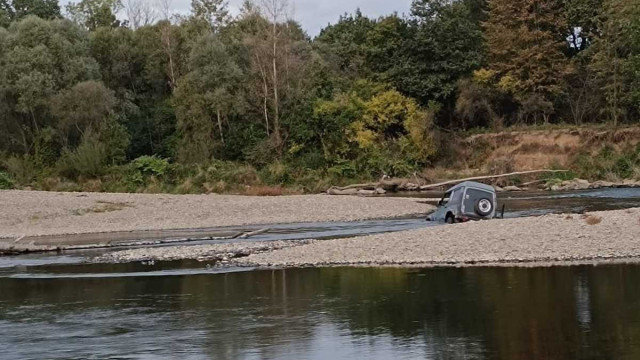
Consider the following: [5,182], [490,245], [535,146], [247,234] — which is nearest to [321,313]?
[490,245]

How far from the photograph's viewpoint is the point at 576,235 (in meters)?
30.3

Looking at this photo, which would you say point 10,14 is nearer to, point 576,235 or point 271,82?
point 271,82

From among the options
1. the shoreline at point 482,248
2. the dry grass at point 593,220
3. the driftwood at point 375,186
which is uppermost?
the driftwood at point 375,186

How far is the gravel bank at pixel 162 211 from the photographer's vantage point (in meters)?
48.8

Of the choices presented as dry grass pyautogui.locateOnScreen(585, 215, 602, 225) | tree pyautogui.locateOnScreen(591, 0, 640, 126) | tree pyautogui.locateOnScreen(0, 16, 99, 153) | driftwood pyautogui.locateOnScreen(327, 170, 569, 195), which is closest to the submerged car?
dry grass pyautogui.locateOnScreen(585, 215, 602, 225)

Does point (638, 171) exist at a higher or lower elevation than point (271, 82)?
lower

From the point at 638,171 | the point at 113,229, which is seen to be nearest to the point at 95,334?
the point at 113,229

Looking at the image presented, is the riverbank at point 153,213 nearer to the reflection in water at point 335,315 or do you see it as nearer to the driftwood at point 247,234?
the driftwood at point 247,234

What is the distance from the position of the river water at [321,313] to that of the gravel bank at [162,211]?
1714cm

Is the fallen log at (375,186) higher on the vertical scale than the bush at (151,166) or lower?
lower

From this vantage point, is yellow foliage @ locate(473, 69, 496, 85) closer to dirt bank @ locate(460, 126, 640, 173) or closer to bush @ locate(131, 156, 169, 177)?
dirt bank @ locate(460, 126, 640, 173)

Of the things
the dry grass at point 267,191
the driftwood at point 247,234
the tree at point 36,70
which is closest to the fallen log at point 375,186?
the dry grass at point 267,191

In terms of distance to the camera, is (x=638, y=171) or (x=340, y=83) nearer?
(x=638, y=171)

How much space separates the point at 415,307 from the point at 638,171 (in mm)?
51498
